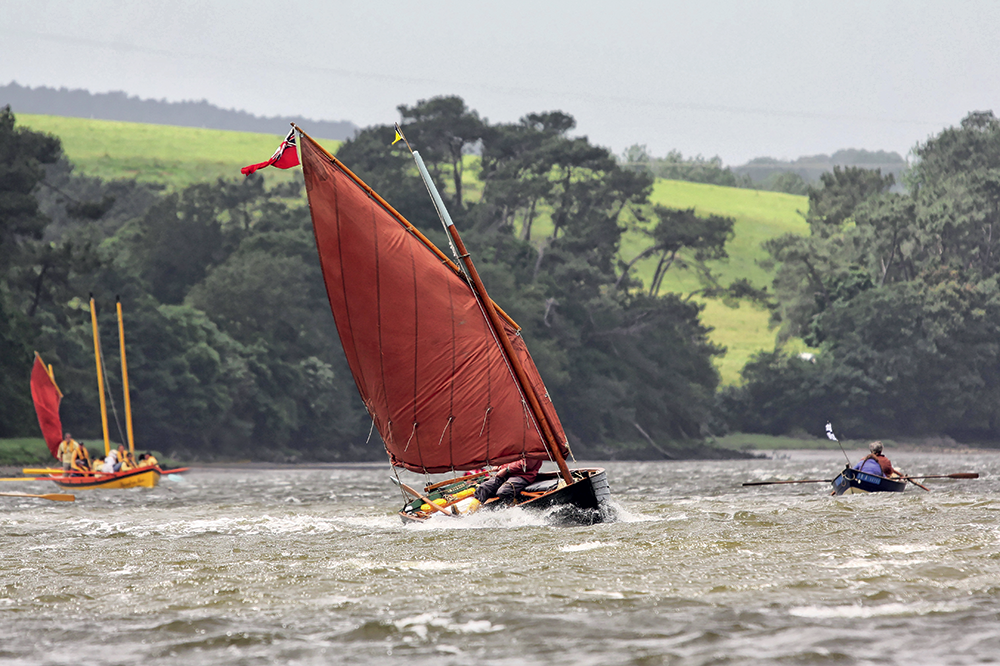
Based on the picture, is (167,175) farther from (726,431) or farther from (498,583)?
(498,583)

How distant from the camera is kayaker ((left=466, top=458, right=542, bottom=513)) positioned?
23.4 metres

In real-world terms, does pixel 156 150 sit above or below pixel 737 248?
above

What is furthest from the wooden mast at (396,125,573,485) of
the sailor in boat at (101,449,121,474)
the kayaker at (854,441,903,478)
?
the sailor in boat at (101,449,121,474)

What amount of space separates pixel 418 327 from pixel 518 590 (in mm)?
10514

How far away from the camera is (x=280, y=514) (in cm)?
2928

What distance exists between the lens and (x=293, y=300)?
84000 millimetres

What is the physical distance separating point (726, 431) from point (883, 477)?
71.4 meters

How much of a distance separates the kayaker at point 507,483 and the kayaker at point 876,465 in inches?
455

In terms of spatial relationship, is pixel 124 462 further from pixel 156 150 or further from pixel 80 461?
pixel 156 150

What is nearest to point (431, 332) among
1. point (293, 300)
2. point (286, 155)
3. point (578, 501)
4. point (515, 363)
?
point (515, 363)

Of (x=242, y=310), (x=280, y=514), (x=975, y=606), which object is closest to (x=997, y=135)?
(x=242, y=310)

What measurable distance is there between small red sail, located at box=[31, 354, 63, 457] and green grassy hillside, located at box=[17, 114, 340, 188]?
96.2m

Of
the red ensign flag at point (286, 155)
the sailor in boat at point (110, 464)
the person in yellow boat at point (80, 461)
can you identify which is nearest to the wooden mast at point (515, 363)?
the red ensign flag at point (286, 155)

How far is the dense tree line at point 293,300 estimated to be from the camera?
→ 224 ft
